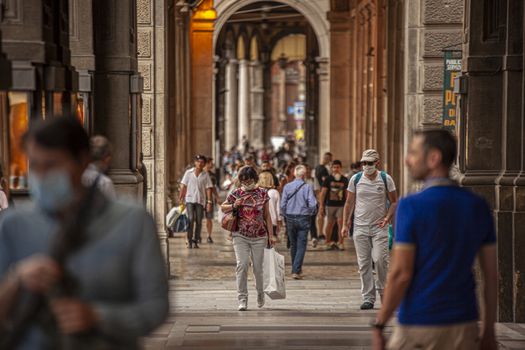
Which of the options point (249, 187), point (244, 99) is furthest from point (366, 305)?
point (244, 99)

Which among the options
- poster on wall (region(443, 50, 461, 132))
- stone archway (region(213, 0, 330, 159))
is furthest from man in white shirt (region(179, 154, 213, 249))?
stone archway (region(213, 0, 330, 159))

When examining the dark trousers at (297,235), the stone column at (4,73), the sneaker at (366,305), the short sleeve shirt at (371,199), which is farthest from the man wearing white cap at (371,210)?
the stone column at (4,73)

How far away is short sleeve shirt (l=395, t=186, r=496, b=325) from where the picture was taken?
527 cm

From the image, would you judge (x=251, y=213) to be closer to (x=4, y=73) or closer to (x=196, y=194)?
(x=4, y=73)

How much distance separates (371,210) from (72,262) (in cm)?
882

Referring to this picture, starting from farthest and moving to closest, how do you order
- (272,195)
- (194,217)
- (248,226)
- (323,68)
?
1. (323,68)
2. (194,217)
3. (272,195)
4. (248,226)

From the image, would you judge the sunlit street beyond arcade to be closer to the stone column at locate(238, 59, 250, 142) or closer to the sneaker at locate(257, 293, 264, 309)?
the sneaker at locate(257, 293, 264, 309)

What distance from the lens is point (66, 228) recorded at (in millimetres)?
3604

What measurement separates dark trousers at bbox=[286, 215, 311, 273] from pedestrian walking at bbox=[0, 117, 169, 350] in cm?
1218

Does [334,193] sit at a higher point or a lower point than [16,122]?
lower

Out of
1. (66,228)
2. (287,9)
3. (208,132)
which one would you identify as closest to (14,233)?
(66,228)

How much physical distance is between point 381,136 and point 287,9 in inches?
1309

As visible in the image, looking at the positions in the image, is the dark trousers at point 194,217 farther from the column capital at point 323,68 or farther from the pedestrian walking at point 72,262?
the column capital at point 323,68

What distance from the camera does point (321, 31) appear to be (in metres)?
38.3
